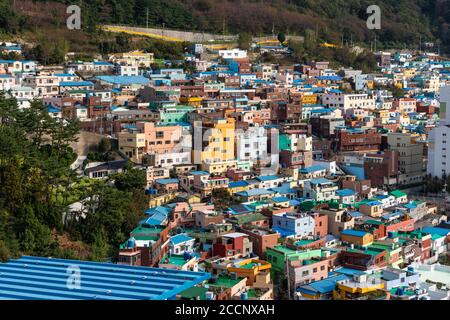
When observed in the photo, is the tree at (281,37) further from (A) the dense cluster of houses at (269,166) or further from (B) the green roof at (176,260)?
(B) the green roof at (176,260)

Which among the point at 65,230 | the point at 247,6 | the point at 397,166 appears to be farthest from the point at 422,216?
the point at 247,6

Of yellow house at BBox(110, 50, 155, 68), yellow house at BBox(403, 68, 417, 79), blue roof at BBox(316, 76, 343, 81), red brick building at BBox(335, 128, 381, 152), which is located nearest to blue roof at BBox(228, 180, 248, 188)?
red brick building at BBox(335, 128, 381, 152)

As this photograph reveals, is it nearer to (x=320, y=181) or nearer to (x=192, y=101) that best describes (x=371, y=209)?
(x=320, y=181)

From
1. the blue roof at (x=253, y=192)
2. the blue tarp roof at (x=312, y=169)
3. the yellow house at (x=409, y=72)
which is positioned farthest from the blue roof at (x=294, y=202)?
the yellow house at (x=409, y=72)

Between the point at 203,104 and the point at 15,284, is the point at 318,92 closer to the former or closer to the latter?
the point at 203,104

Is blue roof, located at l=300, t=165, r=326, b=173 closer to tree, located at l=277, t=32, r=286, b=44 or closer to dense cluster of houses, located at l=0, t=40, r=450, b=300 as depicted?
dense cluster of houses, located at l=0, t=40, r=450, b=300

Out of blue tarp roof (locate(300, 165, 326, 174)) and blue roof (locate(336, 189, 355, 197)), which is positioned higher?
blue tarp roof (locate(300, 165, 326, 174))
